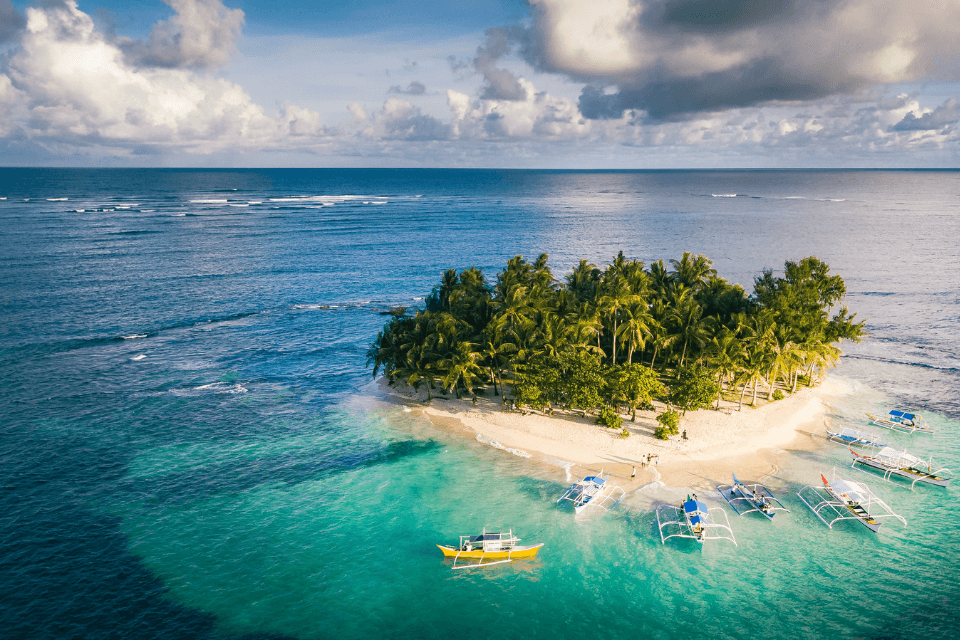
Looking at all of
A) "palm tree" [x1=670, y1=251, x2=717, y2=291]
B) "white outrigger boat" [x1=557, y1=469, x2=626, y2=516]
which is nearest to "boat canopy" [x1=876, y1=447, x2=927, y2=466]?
"white outrigger boat" [x1=557, y1=469, x2=626, y2=516]

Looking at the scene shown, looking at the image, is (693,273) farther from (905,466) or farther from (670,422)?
(905,466)

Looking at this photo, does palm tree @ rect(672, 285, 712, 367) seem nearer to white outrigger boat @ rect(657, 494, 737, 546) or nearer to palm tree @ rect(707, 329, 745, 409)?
palm tree @ rect(707, 329, 745, 409)

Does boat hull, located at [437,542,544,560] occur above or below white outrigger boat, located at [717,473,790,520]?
below

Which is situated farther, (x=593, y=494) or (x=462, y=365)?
(x=462, y=365)

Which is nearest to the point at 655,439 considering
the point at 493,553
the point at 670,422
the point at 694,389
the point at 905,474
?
the point at 670,422

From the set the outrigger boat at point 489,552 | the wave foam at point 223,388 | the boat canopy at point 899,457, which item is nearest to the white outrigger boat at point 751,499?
the boat canopy at point 899,457

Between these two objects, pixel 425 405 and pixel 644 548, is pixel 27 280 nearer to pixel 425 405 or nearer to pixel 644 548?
pixel 425 405

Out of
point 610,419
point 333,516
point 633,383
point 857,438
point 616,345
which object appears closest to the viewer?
point 333,516
